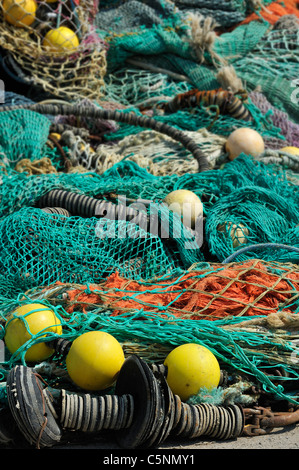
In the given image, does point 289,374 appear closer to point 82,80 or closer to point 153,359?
point 153,359

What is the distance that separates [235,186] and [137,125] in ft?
4.33

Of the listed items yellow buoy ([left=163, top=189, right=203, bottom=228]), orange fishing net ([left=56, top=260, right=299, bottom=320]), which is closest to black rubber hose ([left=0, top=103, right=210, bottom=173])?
yellow buoy ([left=163, top=189, right=203, bottom=228])

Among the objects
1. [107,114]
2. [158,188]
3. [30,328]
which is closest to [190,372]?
[30,328]

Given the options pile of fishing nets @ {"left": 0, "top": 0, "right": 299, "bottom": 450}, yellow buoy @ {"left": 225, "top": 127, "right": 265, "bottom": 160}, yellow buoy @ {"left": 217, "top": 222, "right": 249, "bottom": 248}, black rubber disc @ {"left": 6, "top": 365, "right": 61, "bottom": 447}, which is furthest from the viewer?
yellow buoy @ {"left": 225, "top": 127, "right": 265, "bottom": 160}

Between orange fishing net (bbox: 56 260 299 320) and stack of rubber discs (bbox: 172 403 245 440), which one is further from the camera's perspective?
orange fishing net (bbox: 56 260 299 320)

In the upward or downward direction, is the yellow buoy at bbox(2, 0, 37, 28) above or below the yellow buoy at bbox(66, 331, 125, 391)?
above

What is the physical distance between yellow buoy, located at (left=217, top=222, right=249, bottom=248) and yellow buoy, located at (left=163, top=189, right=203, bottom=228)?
7.0 inches

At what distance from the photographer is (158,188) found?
405 cm

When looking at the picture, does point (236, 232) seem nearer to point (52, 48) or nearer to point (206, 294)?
point (206, 294)

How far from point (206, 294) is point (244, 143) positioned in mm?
2073

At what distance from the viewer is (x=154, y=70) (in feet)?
20.4

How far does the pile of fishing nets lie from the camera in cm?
258

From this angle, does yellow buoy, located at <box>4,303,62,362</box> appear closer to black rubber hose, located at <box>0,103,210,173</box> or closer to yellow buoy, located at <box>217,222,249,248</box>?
yellow buoy, located at <box>217,222,249,248</box>

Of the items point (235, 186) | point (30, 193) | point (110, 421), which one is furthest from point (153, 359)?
point (235, 186)
